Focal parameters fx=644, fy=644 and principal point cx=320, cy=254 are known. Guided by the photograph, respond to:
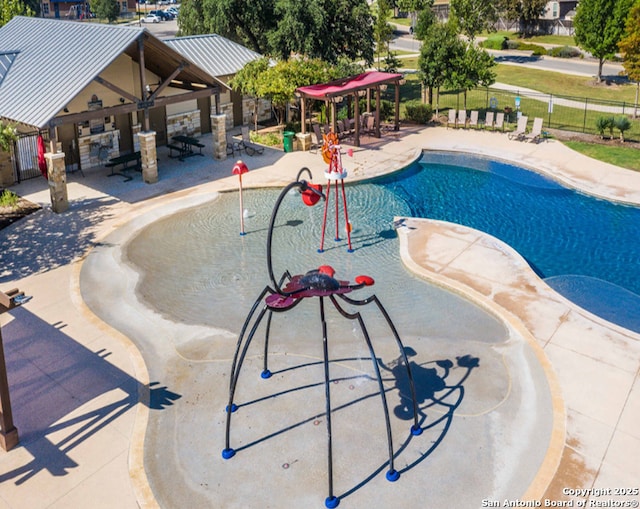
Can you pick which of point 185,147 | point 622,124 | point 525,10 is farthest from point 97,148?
point 525,10

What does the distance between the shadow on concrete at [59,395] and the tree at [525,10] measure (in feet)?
214

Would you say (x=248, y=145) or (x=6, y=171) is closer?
(x=6, y=171)

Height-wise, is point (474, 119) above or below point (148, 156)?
above

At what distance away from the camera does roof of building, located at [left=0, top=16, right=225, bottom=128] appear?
74.6 ft

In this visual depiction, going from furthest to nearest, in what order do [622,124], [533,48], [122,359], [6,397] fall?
1. [533,48]
2. [622,124]
3. [122,359]
4. [6,397]

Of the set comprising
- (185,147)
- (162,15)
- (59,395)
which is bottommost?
(59,395)

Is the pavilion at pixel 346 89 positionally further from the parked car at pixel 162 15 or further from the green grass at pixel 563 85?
the parked car at pixel 162 15

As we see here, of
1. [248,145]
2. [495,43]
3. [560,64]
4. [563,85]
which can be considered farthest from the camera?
[495,43]

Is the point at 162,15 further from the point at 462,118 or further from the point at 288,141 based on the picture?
the point at 288,141

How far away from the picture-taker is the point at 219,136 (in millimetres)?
28984

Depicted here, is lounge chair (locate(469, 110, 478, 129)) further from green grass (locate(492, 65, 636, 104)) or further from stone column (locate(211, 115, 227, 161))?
stone column (locate(211, 115, 227, 161))

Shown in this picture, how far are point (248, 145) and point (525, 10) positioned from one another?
170 feet

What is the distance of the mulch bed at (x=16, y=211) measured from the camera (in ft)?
74.3

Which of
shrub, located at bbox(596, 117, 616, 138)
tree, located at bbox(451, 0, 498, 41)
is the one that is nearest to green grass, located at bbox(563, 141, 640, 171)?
shrub, located at bbox(596, 117, 616, 138)
